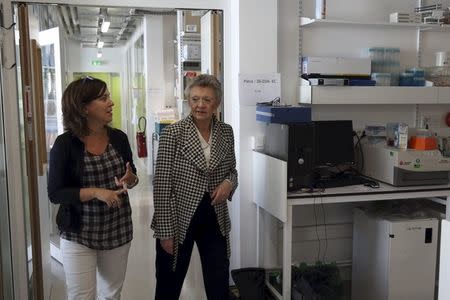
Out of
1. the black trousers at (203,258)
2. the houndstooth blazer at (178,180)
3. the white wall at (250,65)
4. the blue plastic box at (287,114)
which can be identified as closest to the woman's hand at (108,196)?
the houndstooth blazer at (178,180)

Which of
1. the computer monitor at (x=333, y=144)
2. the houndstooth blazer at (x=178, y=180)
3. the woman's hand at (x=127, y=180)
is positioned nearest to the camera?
the woman's hand at (x=127, y=180)

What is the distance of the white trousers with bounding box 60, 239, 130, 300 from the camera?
188 cm

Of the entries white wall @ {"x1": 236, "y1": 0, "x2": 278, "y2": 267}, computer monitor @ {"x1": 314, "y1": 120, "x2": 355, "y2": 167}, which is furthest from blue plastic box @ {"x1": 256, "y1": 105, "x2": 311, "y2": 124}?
white wall @ {"x1": 236, "y1": 0, "x2": 278, "y2": 267}

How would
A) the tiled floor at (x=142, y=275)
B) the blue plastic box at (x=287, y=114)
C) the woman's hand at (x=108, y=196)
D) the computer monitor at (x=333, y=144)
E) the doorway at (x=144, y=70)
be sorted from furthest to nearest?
1. the doorway at (x=144, y=70)
2. the tiled floor at (x=142, y=275)
3. the computer monitor at (x=333, y=144)
4. the blue plastic box at (x=287, y=114)
5. the woman's hand at (x=108, y=196)

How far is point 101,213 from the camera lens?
6.28ft

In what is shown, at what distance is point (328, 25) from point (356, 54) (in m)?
0.31

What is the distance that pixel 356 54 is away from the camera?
340 cm

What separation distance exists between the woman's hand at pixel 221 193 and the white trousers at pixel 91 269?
468mm

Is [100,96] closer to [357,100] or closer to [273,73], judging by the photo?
[273,73]

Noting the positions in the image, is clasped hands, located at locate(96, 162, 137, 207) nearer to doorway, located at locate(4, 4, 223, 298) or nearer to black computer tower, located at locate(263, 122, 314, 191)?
black computer tower, located at locate(263, 122, 314, 191)

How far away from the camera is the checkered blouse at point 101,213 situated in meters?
1.89

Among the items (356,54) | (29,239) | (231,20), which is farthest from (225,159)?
(356,54)

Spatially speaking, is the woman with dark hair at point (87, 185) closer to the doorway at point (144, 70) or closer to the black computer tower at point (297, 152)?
the black computer tower at point (297, 152)

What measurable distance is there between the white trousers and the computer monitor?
1.49 metres
